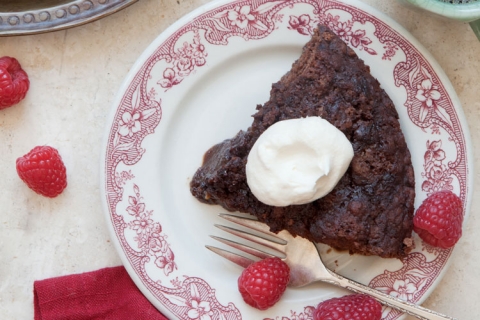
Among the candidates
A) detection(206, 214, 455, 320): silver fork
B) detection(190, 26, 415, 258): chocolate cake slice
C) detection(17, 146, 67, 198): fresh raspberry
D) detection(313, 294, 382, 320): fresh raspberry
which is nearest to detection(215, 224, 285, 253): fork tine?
detection(206, 214, 455, 320): silver fork

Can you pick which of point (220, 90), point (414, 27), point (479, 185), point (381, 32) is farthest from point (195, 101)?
point (479, 185)

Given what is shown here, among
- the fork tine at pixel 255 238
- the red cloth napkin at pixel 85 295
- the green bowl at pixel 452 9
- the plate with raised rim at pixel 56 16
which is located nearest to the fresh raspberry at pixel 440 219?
the fork tine at pixel 255 238

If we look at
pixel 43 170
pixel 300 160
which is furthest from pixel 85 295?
pixel 300 160

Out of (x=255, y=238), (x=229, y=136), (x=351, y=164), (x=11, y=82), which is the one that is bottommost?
(x=255, y=238)

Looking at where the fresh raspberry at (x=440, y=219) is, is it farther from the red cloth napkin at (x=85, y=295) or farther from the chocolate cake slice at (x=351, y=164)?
the red cloth napkin at (x=85, y=295)

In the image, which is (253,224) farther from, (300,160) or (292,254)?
(300,160)

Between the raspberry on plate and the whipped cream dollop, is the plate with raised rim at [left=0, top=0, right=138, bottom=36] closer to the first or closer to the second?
the raspberry on plate
